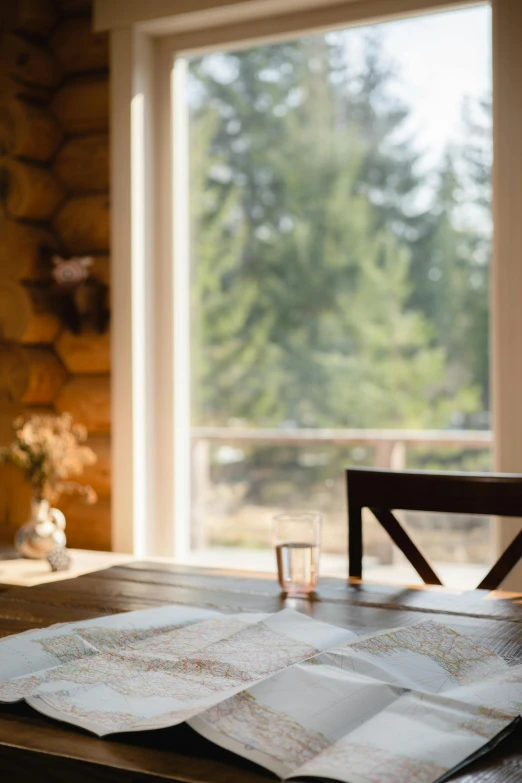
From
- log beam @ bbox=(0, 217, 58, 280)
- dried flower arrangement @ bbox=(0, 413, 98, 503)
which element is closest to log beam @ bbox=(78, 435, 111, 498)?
dried flower arrangement @ bbox=(0, 413, 98, 503)

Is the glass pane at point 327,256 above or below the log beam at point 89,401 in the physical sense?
above

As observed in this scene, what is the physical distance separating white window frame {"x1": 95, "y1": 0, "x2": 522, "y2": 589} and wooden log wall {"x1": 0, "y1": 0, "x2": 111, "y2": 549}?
0.25 feet

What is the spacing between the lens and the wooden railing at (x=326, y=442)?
4301mm

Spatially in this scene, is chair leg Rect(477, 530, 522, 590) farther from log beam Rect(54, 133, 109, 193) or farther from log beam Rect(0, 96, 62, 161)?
log beam Rect(0, 96, 62, 161)

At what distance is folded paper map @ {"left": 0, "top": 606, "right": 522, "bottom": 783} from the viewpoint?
76 centimetres

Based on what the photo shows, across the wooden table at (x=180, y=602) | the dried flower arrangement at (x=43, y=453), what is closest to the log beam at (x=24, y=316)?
the dried flower arrangement at (x=43, y=453)

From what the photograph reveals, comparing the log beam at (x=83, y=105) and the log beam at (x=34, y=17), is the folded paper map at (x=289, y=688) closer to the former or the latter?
the log beam at (x=83, y=105)

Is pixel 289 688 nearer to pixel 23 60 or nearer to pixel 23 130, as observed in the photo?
pixel 23 130

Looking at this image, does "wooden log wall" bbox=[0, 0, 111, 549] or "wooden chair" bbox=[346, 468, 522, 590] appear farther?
"wooden log wall" bbox=[0, 0, 111, 549]

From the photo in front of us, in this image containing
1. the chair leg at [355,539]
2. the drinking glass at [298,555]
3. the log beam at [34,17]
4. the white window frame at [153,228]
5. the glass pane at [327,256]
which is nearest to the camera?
the drinking glass at [298,555]

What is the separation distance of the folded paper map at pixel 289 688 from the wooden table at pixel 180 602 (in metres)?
0.02

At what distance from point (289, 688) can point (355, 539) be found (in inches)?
39.1

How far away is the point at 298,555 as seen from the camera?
1.46m

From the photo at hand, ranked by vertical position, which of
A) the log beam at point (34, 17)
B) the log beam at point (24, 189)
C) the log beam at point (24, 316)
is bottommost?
the log beam at point (24, 316)
